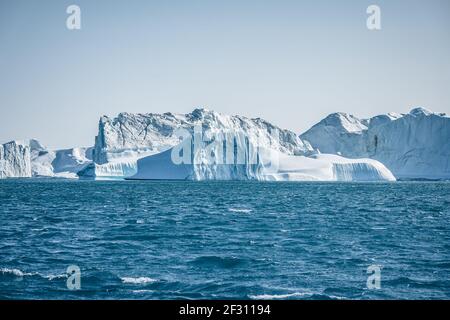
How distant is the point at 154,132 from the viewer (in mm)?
178000

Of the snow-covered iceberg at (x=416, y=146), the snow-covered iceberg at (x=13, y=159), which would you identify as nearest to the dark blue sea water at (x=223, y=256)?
the snow-covered iceberg at (x=416, y=146)

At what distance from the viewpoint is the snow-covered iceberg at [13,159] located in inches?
6808

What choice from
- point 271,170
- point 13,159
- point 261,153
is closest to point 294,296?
point 271,170

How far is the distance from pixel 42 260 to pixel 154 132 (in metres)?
162

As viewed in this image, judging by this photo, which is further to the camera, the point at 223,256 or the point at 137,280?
the point at 223,256

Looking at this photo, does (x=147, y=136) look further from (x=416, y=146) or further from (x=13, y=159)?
(x=416, y=146)

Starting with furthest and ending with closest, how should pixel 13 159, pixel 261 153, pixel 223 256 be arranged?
1. pixel 13 159
2. pixel 261 153
3. pixel 223 256

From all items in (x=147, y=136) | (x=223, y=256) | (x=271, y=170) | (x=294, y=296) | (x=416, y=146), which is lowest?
(x=294, y=296)

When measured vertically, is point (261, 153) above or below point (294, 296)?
above

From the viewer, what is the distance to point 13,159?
175750 mm

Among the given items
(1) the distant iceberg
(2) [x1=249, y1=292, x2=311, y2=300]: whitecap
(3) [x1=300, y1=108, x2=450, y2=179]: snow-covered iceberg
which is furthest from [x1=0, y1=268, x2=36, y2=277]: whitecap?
(3) [x1=300, y1=108, x2=450, y2=179]: snow-covered iceberg

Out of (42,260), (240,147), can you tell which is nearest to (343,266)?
(42,260)

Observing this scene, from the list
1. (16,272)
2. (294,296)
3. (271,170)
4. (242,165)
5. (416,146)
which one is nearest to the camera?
(294,296)
